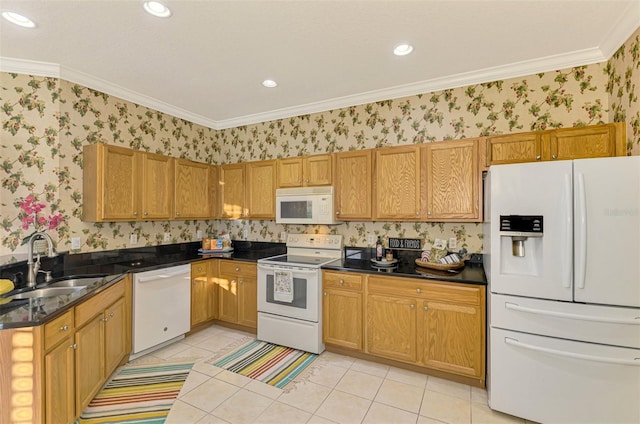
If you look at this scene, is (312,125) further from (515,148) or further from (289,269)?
(515,148)

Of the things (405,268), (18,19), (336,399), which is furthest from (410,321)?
(18,19)

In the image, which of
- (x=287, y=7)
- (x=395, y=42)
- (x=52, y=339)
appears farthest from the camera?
(x=395, y=42)

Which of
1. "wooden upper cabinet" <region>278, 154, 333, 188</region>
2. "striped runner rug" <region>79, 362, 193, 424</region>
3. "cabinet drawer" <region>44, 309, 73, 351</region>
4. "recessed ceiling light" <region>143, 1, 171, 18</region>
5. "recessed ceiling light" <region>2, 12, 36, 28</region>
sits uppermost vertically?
"recessed ceiling light" <region>2, 12, 36, 28</region>

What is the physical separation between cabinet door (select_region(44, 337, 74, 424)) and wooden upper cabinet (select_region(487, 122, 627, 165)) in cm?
349

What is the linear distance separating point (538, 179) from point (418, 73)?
1530 millimetres

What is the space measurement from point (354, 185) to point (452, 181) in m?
0.99

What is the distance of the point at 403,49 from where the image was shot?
2.47 metres

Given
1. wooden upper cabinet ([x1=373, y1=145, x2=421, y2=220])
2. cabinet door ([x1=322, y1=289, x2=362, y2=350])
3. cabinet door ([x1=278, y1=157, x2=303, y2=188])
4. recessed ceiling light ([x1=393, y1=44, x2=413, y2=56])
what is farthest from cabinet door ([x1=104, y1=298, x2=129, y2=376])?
recessed ceiling light ([x1=393, y1=44, x2=413, y2=56])

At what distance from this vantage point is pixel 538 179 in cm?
204

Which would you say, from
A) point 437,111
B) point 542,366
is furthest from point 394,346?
point 437,111

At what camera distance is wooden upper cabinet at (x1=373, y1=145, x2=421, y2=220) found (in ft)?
9.71

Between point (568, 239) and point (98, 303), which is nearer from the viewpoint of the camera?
point (568, 239)

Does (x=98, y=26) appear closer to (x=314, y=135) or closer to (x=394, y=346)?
(x=314, y=135)

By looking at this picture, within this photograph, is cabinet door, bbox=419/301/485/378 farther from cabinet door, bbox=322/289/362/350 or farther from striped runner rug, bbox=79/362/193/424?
striped runner rug, bbox=79/362/193/424
